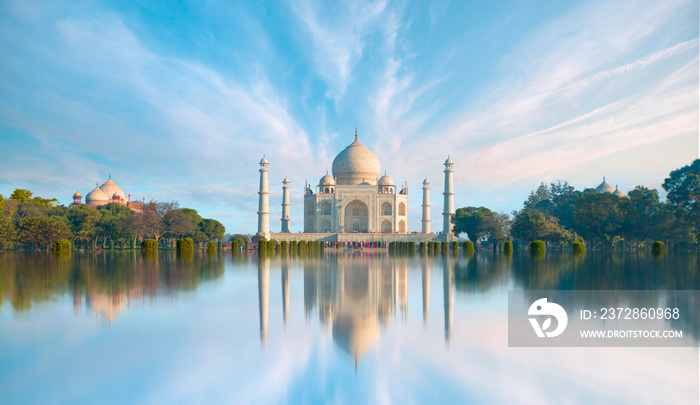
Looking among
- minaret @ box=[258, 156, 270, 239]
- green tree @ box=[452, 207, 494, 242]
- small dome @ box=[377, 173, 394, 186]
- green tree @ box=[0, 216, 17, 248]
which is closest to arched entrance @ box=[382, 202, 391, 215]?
small dome @ box=[377, 173, 394, 186]

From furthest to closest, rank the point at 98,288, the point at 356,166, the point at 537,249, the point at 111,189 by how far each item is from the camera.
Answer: the point at 111,189 → the point at 356,166 → the point at 537,249 → the point at 98,288

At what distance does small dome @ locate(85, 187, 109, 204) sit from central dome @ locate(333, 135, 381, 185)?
29.8 metres

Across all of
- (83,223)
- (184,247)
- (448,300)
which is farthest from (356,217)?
(448,300)

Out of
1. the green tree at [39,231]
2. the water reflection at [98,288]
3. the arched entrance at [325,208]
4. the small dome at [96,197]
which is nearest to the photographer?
the water reflection at [98,288]

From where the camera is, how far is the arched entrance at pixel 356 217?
1944 inches

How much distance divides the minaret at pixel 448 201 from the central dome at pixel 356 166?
30.6 ft

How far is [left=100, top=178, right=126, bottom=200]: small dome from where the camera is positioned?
203 ft

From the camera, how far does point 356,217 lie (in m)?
49.6

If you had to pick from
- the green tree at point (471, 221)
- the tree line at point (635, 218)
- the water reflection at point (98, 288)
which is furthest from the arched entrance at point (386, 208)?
the water reflection at point (98, 288)

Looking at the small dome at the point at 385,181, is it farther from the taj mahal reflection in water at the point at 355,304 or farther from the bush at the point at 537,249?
the taj mahal reflection in water at the point at 355,304

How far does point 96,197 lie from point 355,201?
32643mm

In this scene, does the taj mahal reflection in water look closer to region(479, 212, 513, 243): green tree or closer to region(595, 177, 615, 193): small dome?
region(479, 212, 513, 243): green tree

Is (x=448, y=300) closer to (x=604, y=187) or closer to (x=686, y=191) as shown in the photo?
(x=686, y=191)

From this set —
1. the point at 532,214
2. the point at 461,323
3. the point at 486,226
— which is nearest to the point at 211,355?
the point at 461,323
